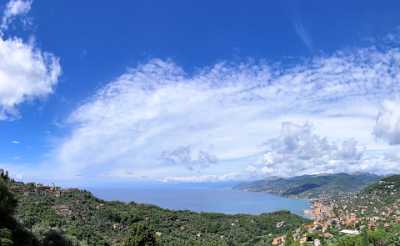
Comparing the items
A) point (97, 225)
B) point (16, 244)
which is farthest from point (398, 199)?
point (16, 244)

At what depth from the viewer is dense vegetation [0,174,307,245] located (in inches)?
2388

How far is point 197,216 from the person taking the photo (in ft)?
345

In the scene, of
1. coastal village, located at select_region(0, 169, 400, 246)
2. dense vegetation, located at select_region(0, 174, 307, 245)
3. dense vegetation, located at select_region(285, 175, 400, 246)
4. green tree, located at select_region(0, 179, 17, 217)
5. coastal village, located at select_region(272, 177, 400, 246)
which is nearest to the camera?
green tree, located at select_region(0, 179, 17, 217)

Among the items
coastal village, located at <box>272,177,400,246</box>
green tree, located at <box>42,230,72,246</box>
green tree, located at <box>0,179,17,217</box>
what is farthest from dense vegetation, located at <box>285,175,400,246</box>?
green tree, located at <box>0,179,17,217</box>

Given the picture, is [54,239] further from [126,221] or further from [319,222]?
[319,222]

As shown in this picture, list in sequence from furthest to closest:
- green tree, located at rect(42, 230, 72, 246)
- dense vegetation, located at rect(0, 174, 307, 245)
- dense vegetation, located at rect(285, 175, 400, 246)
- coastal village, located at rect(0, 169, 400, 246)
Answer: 1. coastal village, located at rect(0, 169, 400, 246)
2. dense vegetation, located at rect(0, 174, 307, 245)
3. dense vegetation, located at rect(285, 175, 400, 246)
4. green tree, located at rect(42, 230, 72, 246)

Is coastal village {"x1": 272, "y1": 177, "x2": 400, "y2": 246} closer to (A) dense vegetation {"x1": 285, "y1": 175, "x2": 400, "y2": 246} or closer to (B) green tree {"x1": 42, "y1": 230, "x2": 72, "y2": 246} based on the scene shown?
(A) dense vegetation {"x1": 285, "y1": 175, "x2": 400, "y2": 246}

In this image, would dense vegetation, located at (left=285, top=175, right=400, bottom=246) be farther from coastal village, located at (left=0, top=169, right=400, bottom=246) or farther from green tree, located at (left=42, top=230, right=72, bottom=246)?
green tree, located at (left=42, top=230, right=72, bottom=246)

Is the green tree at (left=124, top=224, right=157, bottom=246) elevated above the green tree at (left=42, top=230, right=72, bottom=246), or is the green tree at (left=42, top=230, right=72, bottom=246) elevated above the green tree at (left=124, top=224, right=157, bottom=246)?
the green tree at (left=42, top=230, right=72, bottom=246)

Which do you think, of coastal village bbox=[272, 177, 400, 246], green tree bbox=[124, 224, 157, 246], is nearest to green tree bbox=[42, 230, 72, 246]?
green tree bbox=[124, 224, 157, 246]

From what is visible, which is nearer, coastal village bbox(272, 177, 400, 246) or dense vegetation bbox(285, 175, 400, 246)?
dense vegetation bbox(285, 175, 400, 246)

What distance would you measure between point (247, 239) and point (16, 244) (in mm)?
78141

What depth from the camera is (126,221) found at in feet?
268

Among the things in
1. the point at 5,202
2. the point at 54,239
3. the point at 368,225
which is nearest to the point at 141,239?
the point at 54,239
